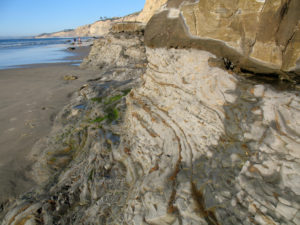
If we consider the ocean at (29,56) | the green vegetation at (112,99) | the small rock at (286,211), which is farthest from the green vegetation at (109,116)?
the ocean at (29,56)

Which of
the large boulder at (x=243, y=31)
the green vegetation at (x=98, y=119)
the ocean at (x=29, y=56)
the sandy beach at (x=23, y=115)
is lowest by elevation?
the ocean at (x=29, y=56)

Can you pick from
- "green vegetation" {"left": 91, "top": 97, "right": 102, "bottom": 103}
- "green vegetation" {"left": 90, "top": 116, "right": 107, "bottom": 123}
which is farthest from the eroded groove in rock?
"green vegetation" {"left": 91, "top": 97, "right": 102, "bottom": 103}

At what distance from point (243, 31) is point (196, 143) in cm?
163

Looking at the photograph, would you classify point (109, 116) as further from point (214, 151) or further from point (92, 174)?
point (214, 151)

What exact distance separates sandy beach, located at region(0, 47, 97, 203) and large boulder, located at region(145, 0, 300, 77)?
12.8 feet

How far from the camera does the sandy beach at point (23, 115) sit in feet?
13.4

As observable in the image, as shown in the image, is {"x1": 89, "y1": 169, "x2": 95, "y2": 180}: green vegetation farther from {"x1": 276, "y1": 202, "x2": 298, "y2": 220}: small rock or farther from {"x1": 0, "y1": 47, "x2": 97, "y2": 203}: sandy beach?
{"x1": 276, "y1": 202, "x2": 298, "y2": 220}: small rock

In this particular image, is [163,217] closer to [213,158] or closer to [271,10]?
[213,158]

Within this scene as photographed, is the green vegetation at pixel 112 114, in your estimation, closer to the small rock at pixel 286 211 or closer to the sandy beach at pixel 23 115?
the sandy beach at pixel 23 115

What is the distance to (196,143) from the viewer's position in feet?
8.56

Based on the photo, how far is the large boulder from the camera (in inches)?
92.6

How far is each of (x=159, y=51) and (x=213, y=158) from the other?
2131 millimetres

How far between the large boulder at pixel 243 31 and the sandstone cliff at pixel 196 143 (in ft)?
0.05

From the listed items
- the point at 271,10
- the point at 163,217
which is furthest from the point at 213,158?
the point at 271,10
